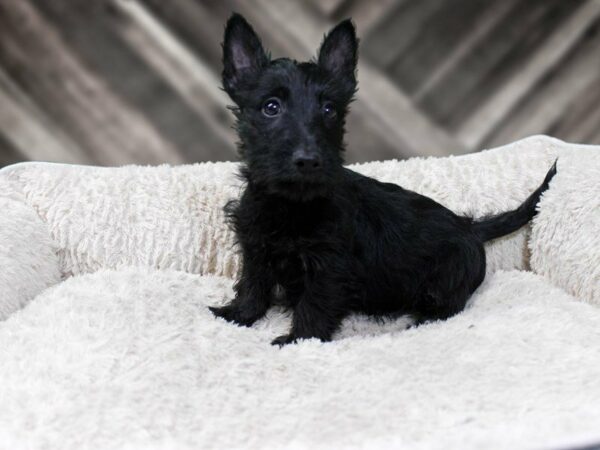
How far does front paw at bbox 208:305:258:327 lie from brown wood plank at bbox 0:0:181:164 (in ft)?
4.07

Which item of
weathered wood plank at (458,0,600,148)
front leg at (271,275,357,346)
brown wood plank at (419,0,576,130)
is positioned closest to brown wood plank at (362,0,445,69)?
brown wood plank at (419,0,576,130)

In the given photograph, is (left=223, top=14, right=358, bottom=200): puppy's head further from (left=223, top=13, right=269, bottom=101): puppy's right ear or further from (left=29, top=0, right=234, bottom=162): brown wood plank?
(left=29, top=0, right=234, bottom=162): brown wood plank

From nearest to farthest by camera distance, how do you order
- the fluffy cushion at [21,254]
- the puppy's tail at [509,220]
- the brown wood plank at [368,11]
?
the fluffy cushion at [21,254], the puppy's tail at [509,220], the brown wood plank at [368,11]

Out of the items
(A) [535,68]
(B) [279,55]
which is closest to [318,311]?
(B) [279,55]

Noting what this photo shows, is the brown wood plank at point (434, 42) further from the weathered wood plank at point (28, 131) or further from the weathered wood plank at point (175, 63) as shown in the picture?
the weathered wood plank at point (28, 131)

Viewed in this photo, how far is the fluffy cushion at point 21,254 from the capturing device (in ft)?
6.95

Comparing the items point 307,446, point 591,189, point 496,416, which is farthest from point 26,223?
point 591,189

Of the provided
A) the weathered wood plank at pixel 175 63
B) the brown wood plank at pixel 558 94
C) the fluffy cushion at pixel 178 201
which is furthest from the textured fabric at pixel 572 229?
the weathered wood plank at pixel 175 63

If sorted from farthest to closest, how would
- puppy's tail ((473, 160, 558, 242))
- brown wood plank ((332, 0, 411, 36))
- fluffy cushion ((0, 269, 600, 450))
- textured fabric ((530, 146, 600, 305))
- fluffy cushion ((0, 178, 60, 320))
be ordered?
brown wood plank ((332, 0, 411, 36))
puppy's tail ((473, 160, 558, 242))
textured fabric ((530, 146, 600, 305))
fluffy cushion ((0, 178, 60, 320))
fluffy cushion ((0, 269, 600, 450))

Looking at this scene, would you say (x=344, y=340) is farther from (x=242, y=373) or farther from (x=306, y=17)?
(x=306, y=17)

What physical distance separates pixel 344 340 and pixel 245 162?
1.87 ft

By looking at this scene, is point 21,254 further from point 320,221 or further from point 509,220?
point 509,220

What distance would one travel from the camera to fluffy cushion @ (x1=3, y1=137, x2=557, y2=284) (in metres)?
2.50

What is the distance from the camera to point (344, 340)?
75.7 inches
